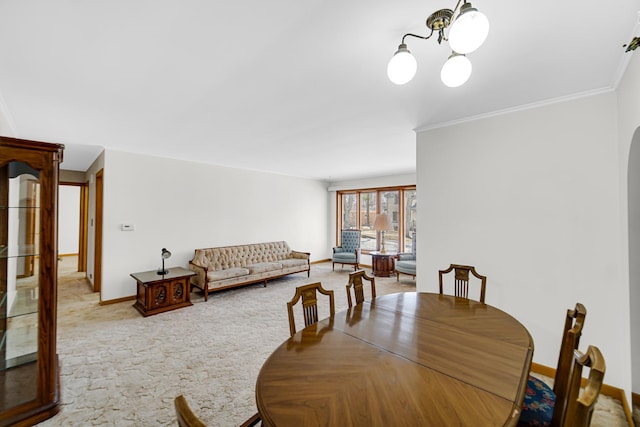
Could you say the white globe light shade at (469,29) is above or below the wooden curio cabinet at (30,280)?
above

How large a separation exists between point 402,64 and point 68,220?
11692 mm

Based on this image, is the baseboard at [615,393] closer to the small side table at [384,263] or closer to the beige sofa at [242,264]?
the small side table at [384,263]

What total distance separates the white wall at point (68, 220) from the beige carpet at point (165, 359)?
5.86 meters

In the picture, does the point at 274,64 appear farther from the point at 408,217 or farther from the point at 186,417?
the point at 408,217

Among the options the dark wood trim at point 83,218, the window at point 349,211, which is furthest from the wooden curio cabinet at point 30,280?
the window at point 349,211

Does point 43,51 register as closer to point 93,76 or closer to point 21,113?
point 93,76

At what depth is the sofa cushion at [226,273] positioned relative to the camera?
Answer: 4.69 metres

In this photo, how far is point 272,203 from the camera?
675 cm

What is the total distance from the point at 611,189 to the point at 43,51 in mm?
4368

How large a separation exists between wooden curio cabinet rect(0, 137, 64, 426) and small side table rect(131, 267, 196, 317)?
1.83 metres

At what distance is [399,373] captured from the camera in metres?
1.19

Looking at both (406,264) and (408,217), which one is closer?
(406,264)

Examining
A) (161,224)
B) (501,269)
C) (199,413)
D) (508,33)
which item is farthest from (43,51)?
(501,269)

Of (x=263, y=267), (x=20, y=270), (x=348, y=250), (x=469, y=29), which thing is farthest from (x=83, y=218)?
(x=469, y=29)
